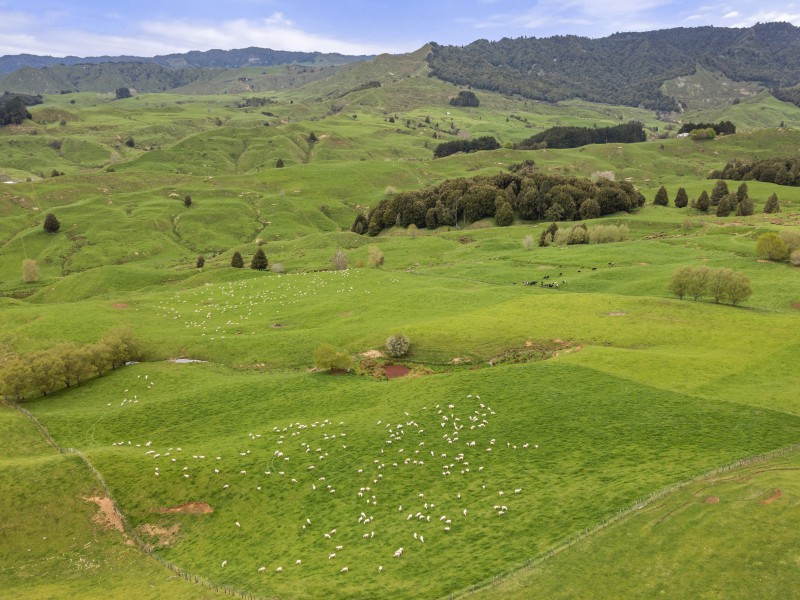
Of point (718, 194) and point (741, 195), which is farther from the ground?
point (718, 194)

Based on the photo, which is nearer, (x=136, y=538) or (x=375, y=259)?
(x=136, y=538)

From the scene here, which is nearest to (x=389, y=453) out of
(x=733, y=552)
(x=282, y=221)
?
(x=733, y=552)

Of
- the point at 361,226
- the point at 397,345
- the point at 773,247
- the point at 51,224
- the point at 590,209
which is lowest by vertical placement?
the point at 397,345

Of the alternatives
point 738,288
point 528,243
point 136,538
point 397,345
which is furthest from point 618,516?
point 528,243

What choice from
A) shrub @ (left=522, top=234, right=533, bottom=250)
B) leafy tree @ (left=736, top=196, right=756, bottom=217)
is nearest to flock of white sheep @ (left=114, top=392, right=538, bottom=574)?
shrub @ (left=522, top=234, right=533, bottom=250)

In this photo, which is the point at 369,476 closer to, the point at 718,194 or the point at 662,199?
the point at 662,199

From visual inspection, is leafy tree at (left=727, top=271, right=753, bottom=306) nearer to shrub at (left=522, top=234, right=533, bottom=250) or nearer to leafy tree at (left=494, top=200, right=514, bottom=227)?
shrub at (left=522, top=234, right=533, bottom=250)
